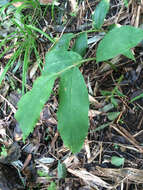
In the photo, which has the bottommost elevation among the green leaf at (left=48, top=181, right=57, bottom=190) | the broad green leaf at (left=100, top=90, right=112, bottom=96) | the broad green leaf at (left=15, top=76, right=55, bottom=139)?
the green leaf at (left=48, top=181, right=57, bottom=190)

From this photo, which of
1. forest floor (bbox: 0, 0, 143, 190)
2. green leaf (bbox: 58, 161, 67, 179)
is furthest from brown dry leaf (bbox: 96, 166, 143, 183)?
green leaf (bbox: 58, 161, 67, 179)

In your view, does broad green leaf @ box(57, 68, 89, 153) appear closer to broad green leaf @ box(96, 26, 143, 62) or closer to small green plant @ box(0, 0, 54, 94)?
broad green leaf @ box(96, 26, 143, 62)

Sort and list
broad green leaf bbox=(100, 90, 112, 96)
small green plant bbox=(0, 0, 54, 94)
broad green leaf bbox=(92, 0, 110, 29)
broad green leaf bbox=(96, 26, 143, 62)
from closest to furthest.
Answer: broad green leaf bbox=(96, 26, 143, 62) → broad green leaf bbox=(92, 0, 110, 29) → broad green leaf bbox=(100, 90, 112, 96) → small green plant bbox=(0, 0, 54, 94)

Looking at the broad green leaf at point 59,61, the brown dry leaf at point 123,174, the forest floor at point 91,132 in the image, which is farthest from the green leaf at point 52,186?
the broad green leaf at point 59,61

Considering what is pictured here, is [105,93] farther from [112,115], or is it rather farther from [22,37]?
[22,37]

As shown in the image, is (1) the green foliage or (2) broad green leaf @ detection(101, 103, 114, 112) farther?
(2) broad green leaf @ detection(101, 103, 114, 112)

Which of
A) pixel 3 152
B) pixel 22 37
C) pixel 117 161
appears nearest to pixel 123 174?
pixel 117 161

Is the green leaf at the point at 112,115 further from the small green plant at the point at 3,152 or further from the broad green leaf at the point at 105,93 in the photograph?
the small green plant at the point at 3,152
